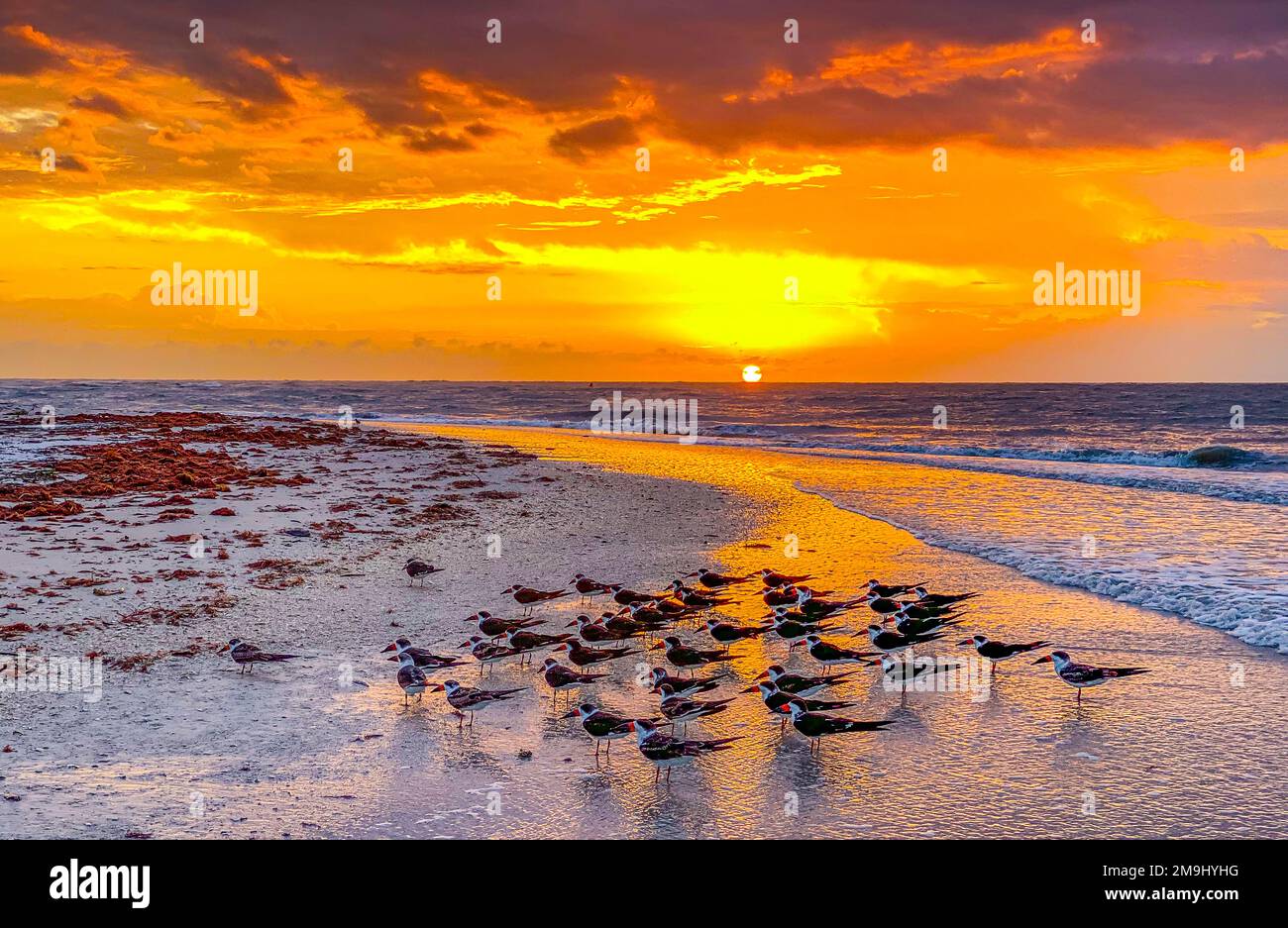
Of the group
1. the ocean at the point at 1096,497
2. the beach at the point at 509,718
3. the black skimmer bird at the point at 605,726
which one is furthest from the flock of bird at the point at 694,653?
the ocean at the point at 1096,497

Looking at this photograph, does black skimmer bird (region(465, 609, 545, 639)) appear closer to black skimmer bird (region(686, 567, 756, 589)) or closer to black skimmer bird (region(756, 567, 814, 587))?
black skimmer bird (region(686, 567, 756, 589))

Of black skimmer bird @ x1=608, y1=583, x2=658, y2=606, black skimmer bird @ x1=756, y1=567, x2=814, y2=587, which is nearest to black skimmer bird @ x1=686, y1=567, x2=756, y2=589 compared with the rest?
black skimmer bird @ x1=756, y1=567, x2=814, y2=587

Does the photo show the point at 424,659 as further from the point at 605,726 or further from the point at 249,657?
the point at 605,726

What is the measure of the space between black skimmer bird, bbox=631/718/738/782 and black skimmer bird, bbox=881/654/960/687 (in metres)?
3.44

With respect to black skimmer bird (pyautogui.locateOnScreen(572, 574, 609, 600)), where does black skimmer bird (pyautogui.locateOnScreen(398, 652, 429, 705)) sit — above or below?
below

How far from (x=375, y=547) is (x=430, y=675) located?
774 centimetres

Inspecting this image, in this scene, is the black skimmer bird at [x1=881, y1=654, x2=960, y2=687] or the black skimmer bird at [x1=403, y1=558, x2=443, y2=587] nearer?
the black skimmer bird at [x1=881, y1=654, x2=960, y2=687]

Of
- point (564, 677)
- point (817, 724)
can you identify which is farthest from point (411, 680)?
point (817, 724)

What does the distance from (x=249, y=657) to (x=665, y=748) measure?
5.57 metres

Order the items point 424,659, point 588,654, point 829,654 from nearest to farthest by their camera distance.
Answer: point 424,659, point 588,654, point 829,654

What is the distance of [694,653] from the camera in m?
11.1

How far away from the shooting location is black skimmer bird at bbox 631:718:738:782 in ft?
26.3

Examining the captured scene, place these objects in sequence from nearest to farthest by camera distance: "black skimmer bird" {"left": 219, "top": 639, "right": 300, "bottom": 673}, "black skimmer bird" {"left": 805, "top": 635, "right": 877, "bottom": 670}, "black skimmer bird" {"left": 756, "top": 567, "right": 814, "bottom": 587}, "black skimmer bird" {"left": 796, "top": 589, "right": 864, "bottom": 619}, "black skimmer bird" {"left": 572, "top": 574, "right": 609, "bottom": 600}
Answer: "black skimmer bird" {"left": 219, "top": 639, "right": 300, "bottom": 673}, "black skimmer bird" {"left": 805, "top": 635, "right": 877, "bottom": 670}, "black skimmer bird" {"left": 796, "top": 589, "right": 864, "bottom": 619}, "black skimmer bird" {"left": 572, "top": 574, "right": 609, "bottom": 600}, "black skimmer bird" {"left": 756, "top": 567, "right": 814, "bottom": 587}

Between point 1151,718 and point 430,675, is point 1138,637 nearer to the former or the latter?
point 1151,718
